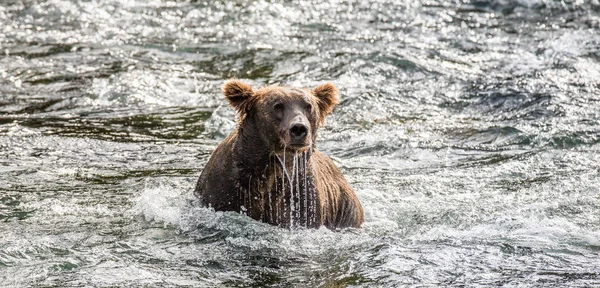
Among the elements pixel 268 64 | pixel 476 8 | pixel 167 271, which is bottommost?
pixel 167 271

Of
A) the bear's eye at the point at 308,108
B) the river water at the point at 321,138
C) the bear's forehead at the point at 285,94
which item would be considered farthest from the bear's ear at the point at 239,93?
the river water at the point at 321,138

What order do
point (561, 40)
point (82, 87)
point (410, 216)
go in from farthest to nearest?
point (561, 40), point (82, 87), point (410, 216)

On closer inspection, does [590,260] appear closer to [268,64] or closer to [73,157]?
[73,157]

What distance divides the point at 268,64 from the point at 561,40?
15.4 ft

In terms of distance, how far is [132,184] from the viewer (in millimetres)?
8945

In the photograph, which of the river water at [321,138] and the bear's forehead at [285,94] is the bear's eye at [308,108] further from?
the river water at [321,138]

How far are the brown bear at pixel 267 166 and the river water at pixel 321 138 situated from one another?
0.51ft

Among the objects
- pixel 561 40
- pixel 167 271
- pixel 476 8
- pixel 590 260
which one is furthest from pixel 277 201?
pixel 476 8

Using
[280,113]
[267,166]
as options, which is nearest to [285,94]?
[280,113]

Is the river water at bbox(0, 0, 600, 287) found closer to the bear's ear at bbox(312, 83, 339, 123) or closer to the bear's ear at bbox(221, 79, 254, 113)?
the bear's ear at bbox(221, 79, 254, 113)

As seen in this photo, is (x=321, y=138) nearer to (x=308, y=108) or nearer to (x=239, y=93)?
(x=239, y=93)

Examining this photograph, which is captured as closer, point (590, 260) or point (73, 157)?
point (590, 260)

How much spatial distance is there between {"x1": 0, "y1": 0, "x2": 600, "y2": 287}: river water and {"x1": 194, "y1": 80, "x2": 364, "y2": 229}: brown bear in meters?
0.16

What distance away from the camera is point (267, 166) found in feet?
24.3
